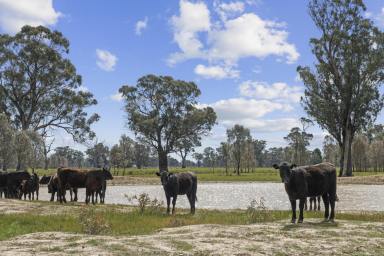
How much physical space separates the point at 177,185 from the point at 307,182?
7.02 m

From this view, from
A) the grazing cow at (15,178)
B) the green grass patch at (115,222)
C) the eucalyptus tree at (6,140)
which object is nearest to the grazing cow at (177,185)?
the green grass patch at (115,222)

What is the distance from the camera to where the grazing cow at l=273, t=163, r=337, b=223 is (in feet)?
51.9

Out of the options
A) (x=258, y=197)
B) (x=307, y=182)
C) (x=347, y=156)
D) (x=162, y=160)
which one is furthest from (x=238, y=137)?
(x=307, y=182)

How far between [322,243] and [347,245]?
580 mm

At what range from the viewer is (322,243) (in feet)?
37.4

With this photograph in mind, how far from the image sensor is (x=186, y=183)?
22.0m

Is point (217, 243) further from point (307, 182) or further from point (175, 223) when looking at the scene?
point (307, 182)

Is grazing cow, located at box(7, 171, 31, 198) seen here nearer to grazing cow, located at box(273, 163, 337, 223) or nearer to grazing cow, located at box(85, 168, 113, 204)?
grazing cow, located at box(85, 168, 113, 204)

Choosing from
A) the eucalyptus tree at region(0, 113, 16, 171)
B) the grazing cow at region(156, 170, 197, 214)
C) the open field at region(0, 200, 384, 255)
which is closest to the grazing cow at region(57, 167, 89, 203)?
the grazing cow at region(156, 170, 197, 214)

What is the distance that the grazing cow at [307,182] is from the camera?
15.8 m

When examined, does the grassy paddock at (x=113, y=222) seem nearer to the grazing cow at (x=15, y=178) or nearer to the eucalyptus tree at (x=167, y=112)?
the grazing cow at (x=15, y=178)

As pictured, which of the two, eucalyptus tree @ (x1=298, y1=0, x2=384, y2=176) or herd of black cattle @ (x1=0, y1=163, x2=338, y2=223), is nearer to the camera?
herd of black cattle @ (x1=0, y1=163, x2=338, y2=223)

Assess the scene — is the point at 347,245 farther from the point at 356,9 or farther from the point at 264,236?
the point at 356,9

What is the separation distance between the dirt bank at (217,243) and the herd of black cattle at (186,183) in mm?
2541
